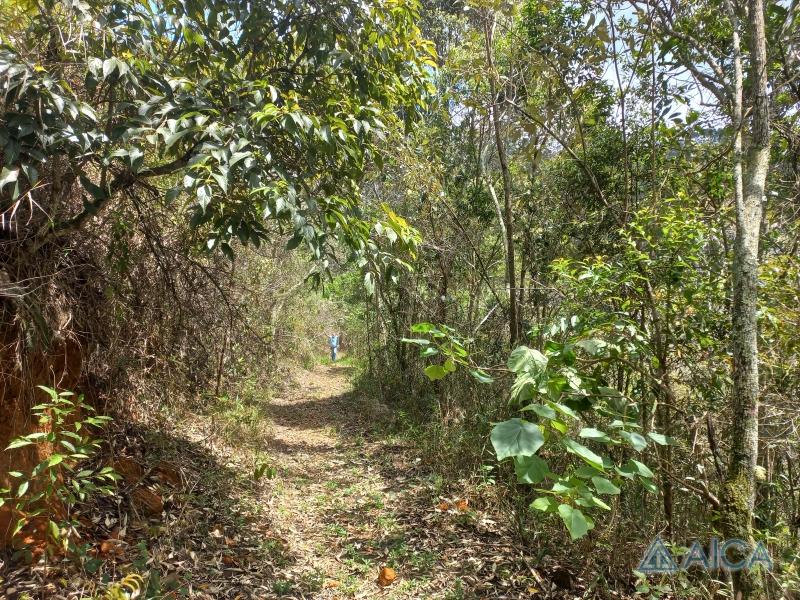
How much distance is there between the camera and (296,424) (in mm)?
9062

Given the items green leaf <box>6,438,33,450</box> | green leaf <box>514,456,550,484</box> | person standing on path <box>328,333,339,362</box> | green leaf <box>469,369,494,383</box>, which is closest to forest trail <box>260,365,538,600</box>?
green leaf <box>6,438,33,450</box>

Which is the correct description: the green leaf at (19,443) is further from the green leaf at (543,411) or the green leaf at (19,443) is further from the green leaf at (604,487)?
the green leaf at (604,487)

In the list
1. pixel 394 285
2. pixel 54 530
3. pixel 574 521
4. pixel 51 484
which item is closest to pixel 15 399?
pixel 51 484

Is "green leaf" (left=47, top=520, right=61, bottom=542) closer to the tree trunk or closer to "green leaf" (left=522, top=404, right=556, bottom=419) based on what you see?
"green leaf" (left=522, top=404, right=556, bottom=419)

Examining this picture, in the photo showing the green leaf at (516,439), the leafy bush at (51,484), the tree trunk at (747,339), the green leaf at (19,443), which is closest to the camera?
the green leaf at (516,439)

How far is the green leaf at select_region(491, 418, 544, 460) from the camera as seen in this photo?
1.27 metres

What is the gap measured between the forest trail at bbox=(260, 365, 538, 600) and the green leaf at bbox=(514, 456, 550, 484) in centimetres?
298

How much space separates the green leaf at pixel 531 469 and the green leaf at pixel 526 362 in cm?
34

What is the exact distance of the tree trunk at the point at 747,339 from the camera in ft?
7.50

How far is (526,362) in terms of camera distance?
1641 millimetres

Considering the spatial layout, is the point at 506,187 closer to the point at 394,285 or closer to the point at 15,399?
the point at 394,285

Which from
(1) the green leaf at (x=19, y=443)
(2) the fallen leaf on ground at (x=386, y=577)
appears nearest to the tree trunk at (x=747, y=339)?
(2) the fallen leaf on ground at (x=386, y=577)

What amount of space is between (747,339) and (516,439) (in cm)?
175

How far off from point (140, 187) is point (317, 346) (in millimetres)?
14922
